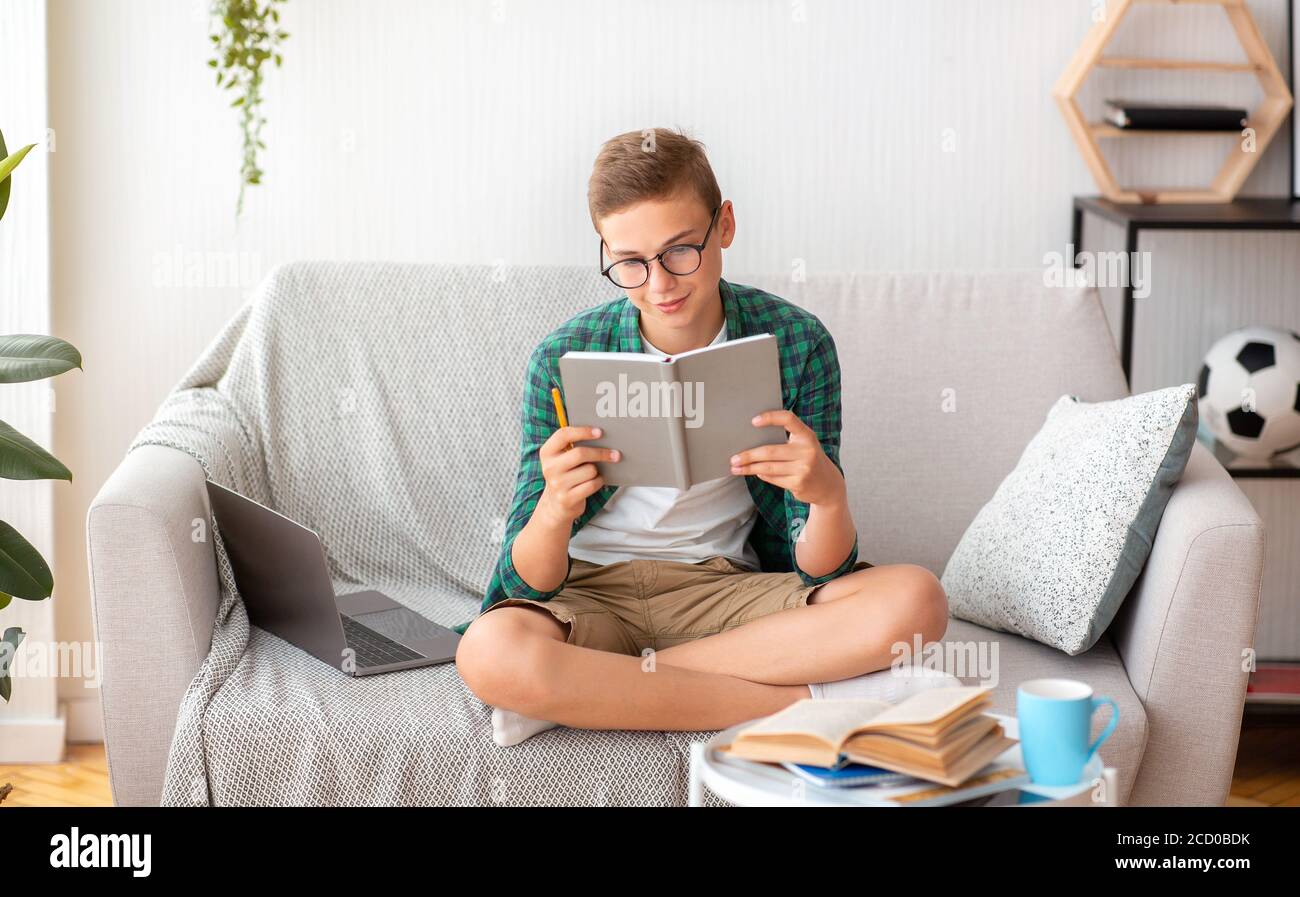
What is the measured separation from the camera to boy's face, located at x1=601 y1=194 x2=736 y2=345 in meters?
1.62

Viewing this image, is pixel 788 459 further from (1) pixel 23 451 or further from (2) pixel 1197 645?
(1) pixel 23 451

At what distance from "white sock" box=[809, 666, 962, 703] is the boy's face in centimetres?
50

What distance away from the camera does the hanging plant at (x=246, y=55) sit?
2330 millimetres

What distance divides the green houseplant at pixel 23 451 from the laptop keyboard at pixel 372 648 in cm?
43

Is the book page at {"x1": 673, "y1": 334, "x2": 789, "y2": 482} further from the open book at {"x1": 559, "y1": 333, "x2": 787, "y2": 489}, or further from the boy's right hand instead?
the boy's right hand

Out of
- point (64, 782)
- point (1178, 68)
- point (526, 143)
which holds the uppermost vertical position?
point (1178, 68)

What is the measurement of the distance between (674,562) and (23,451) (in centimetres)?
90

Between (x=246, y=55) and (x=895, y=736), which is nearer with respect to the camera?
(x=895, y=736)

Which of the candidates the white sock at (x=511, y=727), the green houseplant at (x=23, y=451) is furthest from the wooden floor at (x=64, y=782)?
the white sock at (x=511, y=727)

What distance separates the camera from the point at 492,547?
2.19 m

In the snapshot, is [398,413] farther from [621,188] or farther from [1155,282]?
[1155,282]

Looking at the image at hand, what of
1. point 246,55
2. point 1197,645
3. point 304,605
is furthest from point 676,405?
point 246,55
